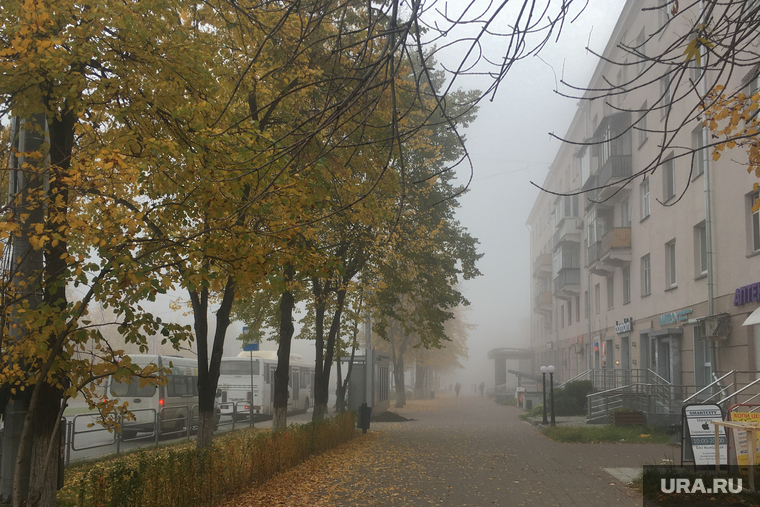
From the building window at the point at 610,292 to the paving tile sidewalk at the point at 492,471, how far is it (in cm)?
1247

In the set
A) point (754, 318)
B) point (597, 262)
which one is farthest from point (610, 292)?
point (754, 318)

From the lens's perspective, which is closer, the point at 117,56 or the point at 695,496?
the point at 117,56

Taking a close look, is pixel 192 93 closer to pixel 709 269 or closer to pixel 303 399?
pixel 709 269

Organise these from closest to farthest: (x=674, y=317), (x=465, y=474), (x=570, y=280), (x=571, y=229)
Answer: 1. (x=465, y=474)
2. (x=674, y=317)
3. (x=570, y=280)
4. (x=571, y=229)

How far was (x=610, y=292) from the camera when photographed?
32344 millimetres

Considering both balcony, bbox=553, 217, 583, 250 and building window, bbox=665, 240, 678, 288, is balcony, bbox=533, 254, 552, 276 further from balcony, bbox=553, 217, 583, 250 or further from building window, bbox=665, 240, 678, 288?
building window, bbox=665, 240, 678, 288

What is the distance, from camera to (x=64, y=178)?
629cm

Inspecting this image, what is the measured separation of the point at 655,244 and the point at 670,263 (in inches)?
52.4

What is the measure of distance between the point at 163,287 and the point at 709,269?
55.3 ft

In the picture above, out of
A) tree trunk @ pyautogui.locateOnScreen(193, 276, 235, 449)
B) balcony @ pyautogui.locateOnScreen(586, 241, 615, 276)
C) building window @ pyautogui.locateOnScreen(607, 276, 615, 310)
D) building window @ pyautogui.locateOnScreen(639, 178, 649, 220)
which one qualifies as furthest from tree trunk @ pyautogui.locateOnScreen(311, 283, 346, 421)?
building window @ pyautogui.locateOnScreen(607, 276, 615, 310)

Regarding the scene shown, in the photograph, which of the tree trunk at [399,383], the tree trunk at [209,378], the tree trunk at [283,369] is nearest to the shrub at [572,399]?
the tree trunk at [399,383]

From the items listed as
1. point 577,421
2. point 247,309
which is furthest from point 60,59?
point 577,421

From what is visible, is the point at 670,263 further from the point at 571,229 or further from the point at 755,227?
the point at 571,229

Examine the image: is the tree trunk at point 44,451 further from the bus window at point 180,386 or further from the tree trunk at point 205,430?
the bus window at point 180,386
